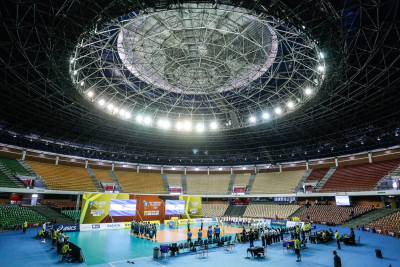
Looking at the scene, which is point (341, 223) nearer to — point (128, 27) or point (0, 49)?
point (128, 27)

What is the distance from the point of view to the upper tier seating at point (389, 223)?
30.7 meters

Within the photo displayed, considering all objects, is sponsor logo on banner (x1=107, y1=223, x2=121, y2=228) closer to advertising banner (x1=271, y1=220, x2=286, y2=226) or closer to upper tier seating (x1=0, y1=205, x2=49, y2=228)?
upper tier seating (x1=0, y1=205, x2=49, y2=228)

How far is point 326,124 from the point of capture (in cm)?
4347

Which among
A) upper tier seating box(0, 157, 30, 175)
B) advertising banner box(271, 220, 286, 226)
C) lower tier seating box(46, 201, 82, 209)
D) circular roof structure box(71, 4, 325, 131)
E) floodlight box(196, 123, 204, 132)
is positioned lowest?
advertising banner box(271, 220, 286, 226)

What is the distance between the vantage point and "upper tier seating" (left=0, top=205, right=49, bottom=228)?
105 ft

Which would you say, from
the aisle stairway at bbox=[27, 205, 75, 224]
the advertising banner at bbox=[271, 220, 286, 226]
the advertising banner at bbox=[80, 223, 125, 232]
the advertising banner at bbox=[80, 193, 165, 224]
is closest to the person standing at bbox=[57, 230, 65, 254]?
the advertising banner at bbox=[80, 223, 125, 232]

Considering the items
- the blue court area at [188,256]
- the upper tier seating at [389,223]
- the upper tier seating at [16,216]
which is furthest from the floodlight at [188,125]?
the upper tier seating at [389,223]

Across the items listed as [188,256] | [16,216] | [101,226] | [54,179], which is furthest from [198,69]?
[54,179]

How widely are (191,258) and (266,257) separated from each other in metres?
6.20

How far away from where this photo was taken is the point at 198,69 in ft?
112

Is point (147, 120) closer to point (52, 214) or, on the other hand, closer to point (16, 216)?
point (52, 214)

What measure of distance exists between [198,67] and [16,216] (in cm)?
3500

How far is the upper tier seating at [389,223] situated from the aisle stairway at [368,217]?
1.90 m

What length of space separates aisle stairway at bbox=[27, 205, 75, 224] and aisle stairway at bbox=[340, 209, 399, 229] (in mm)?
46976
